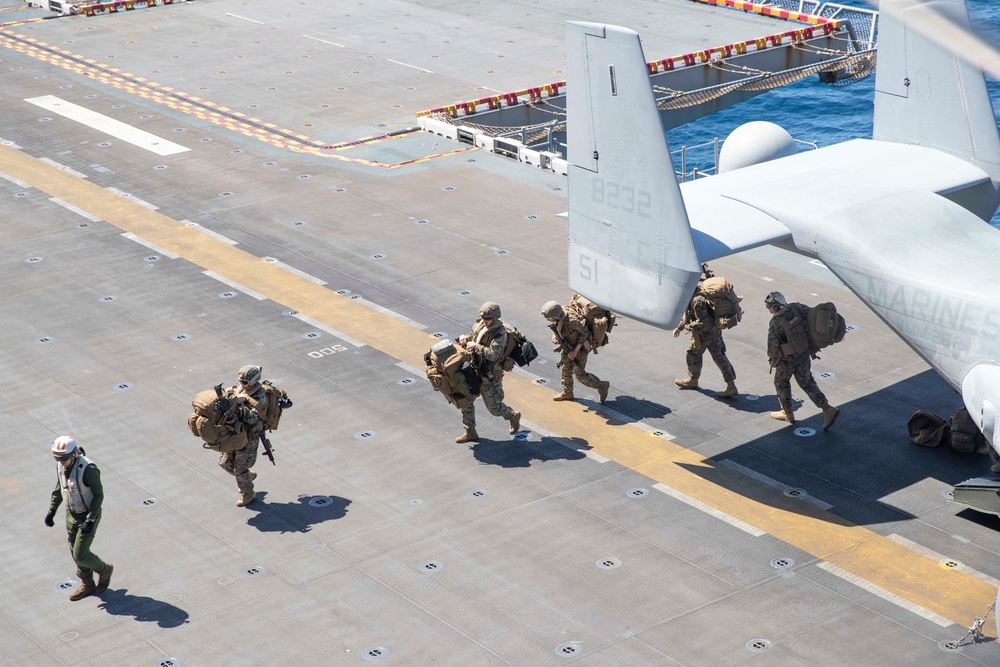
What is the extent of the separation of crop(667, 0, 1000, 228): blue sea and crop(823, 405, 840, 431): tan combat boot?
78.8 feet

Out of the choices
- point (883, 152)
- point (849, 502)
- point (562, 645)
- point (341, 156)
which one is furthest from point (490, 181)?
point (562, 645)

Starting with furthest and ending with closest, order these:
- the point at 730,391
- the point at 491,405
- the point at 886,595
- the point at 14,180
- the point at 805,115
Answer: the point at 805,115 < the point at 14,180 < the point at 730,391 < the point at 491,405 < the point at 886,595

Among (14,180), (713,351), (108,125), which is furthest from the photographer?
(108,125)

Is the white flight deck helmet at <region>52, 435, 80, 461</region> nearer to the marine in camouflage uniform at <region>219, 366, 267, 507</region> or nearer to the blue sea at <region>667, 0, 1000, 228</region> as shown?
the marine in camouflage uniform at <region>219, 366, 267, 507</region>

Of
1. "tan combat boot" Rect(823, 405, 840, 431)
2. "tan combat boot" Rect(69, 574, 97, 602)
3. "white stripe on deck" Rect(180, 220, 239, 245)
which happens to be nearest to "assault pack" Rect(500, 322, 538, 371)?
"tan combat boot" Rect(823, 405, 840, 431)

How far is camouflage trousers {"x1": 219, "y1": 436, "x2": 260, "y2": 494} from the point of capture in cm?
1538

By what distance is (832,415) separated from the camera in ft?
56.9

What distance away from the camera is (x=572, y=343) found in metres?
17.8

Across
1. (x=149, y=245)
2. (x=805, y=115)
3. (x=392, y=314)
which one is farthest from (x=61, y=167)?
(x=805, y=115)

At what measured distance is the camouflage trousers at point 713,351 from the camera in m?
18.0

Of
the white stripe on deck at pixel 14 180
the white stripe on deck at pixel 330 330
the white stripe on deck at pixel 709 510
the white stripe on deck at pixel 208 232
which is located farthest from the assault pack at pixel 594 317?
the white stripe on deck at pixel 14 180

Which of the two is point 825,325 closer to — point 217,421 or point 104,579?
point 217,421

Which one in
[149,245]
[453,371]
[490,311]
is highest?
[490,311]

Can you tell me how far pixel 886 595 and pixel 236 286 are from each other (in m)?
13.1
